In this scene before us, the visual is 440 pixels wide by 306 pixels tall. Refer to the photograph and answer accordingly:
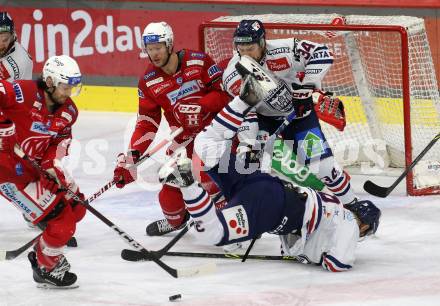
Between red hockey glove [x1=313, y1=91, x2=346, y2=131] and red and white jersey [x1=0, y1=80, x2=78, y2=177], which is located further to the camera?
red hockey glove [x1=313, y1=91, x2=346, y2=131]

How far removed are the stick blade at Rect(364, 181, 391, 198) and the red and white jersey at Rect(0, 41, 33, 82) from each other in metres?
2.12

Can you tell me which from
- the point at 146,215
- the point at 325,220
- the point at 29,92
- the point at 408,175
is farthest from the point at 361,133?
the point at 29,92

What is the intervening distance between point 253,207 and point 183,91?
1.40 metres

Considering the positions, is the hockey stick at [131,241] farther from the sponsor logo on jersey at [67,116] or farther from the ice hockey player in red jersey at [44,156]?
the sponsor logo on jersey at [67,116]

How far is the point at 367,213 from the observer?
6.06m

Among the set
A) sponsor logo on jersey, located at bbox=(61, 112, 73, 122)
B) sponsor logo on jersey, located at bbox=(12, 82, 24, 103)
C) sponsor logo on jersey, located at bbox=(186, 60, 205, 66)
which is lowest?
sponsor logo on jersey, located at bbox=(61, 112, 73, 122)

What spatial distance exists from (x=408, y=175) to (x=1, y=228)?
96.0 inches

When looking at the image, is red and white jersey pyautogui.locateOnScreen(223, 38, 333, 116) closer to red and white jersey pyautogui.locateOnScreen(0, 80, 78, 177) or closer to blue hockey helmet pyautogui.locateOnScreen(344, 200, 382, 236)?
blue hockey helmet pyautogui.locateOnScreen(344, 200, 382, 236)

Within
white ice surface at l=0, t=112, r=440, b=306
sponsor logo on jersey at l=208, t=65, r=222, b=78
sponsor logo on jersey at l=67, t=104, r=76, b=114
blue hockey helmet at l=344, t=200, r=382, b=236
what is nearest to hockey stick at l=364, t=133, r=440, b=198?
white ice surface at l=0, t=112, r=440, b=306

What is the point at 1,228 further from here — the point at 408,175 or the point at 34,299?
the point at 408,175

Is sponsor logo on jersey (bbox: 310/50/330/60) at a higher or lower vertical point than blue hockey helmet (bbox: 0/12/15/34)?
lower

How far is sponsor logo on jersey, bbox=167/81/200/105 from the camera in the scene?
21.5 feet

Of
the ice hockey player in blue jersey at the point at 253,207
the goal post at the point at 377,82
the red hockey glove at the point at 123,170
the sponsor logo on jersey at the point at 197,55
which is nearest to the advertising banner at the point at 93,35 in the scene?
the goal post at the point at 377,82

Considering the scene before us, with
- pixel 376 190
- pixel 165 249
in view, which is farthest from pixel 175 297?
pixel 376 190
